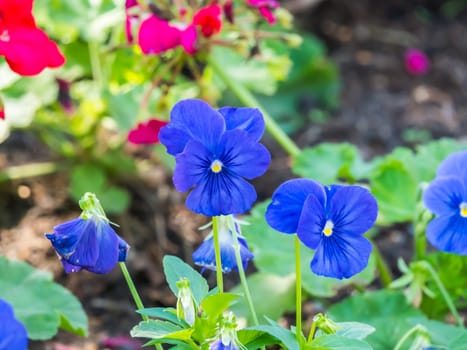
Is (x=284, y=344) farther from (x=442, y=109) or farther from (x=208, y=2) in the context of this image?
(x=442, y=109)

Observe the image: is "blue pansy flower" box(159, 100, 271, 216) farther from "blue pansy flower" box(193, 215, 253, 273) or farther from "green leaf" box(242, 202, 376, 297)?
"green leaf" box(242, 202, 376, 297)

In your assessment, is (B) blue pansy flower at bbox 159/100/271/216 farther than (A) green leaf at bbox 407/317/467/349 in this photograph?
No

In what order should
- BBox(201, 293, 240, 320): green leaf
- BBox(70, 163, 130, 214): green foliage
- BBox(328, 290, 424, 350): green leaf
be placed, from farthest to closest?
BBox(70, 163, 130, 214): green foliage → BBox(328, 290, 424, 350): green leaf → BBox(201, 293, 240, 320): green leaf

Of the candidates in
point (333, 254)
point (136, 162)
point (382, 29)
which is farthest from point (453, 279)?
point (382, 29)

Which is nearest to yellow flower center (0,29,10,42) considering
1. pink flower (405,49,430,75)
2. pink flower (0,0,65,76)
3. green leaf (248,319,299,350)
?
pink flower (0,0,65,76)

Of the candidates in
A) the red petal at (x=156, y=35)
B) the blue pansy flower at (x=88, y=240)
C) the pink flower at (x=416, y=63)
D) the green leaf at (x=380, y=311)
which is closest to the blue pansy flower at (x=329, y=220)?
the blue pansy flower at (x=88, y=240)

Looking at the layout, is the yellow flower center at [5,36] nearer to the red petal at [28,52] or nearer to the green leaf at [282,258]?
the red petal at [28,52]

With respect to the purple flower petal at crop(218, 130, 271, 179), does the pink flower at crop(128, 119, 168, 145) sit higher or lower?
higher
